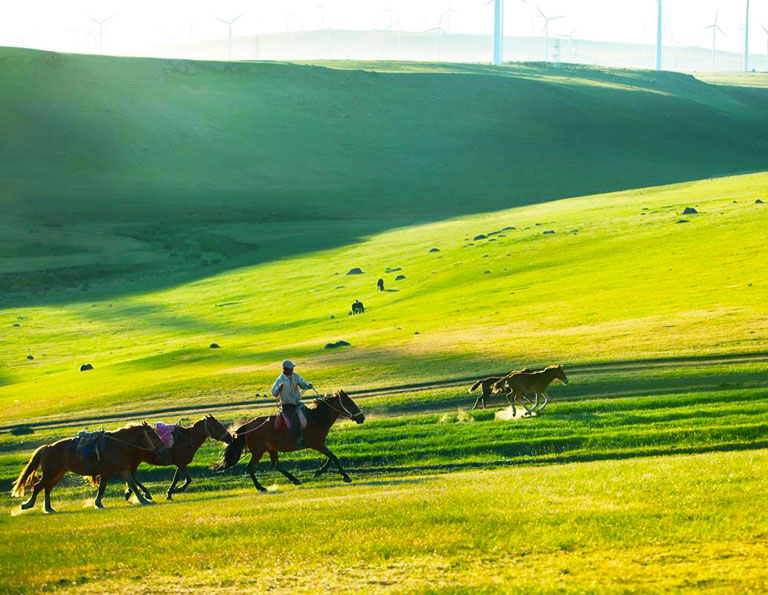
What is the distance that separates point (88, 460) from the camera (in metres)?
26.9

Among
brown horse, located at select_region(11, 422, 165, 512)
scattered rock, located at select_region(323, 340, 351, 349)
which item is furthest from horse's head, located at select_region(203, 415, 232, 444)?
scattered rock, located at select_region(323, 340, 351, 349)

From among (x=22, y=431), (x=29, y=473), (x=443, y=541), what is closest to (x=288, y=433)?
(x=29, y=473)

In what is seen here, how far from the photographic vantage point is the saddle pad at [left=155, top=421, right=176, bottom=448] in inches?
1103

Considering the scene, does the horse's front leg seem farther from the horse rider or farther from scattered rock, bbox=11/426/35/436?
scattered rock, bbox=11/426/35/436

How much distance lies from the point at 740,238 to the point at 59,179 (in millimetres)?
133225

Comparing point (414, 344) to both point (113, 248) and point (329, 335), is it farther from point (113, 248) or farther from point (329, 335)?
point (113, 248)

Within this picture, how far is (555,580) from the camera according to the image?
16641 millimetres

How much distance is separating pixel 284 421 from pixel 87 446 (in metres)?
5.27

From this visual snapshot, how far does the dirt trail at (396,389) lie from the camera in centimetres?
4425

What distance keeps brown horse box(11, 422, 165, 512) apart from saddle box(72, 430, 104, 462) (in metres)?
0.03

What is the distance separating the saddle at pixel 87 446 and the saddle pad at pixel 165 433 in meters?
1.64

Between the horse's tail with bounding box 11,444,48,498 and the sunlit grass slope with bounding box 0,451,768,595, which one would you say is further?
the horse's tail with bounding box 11,444,48,498

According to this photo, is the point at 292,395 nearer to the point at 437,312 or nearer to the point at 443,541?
the point at 443,541

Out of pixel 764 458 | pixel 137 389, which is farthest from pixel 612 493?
pixel 137 389
